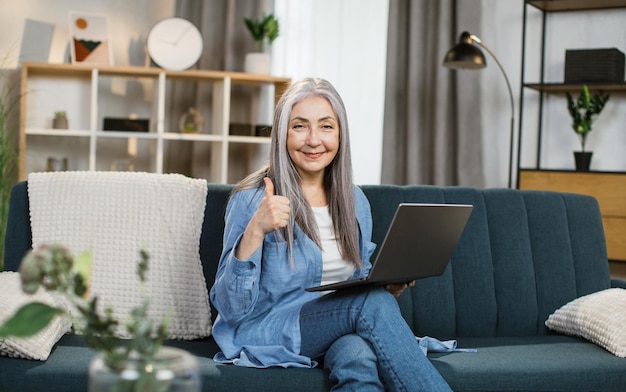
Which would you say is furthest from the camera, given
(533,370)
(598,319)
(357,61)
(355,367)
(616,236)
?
(357,61)

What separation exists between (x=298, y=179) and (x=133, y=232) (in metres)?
0.51

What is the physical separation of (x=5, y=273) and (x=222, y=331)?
62cm

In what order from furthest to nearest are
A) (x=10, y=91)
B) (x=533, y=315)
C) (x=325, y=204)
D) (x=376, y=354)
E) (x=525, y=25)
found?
(x=10, y=91) < (x=525, y=25) < (x=533, y=315) < (x=325, y=204) < (x=376, y=354)

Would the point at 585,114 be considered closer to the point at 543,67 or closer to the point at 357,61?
the point at 543,67

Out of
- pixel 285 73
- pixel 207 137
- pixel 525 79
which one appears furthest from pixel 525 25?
pixel 207 137

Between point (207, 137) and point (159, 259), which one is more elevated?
point (207, 137)

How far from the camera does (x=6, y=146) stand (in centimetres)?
437

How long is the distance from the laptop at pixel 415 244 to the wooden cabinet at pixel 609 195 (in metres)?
2.03

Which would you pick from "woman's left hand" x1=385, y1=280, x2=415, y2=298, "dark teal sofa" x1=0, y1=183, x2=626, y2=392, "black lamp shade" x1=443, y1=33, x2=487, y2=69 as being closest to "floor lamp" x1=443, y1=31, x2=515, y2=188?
"black lamp shade" x1=443, y1=33, x2=487, y2=69

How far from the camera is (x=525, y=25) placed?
4.38 metres

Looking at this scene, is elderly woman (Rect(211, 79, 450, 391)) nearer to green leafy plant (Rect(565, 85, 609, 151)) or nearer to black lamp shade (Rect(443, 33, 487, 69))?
black lamp shade (Rect(443, 33, 487, 69))

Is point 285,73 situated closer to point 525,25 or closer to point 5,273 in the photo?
point 525,25

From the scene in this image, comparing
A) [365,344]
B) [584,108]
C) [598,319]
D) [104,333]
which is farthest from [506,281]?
[104,333]

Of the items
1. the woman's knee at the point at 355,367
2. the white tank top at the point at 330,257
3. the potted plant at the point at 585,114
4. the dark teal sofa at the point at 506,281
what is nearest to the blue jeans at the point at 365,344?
the woman's knee at the point at 355,367
